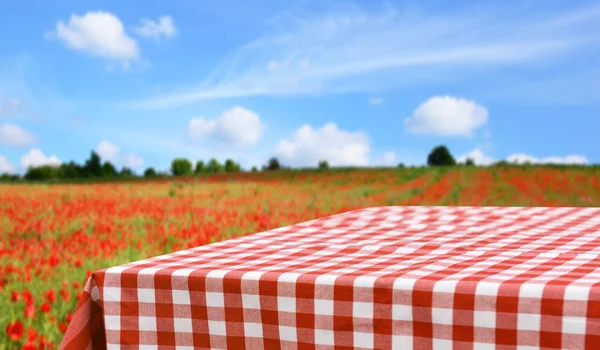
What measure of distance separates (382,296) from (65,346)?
26.4 inches

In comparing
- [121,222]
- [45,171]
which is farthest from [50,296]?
[45,171]

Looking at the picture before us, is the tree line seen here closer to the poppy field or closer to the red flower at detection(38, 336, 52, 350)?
the poppy field

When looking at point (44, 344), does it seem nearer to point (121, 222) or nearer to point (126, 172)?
point (121, 222)

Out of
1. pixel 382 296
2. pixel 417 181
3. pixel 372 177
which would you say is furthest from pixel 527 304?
pixel 372 177

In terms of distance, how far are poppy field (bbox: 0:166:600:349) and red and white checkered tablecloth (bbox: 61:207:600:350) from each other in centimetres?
188

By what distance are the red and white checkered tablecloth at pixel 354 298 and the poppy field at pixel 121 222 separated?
1876 mm

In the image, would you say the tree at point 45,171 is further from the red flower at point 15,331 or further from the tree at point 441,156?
the red flower at point 15,331

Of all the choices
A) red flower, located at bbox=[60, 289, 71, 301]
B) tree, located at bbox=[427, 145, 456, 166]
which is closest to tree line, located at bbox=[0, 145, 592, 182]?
tree, located at bbox=[427, 145, 456, 166]

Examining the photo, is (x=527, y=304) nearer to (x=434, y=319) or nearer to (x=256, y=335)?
(x=434, y=319)

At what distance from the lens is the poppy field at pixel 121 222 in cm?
415

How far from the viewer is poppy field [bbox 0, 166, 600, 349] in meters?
4.15

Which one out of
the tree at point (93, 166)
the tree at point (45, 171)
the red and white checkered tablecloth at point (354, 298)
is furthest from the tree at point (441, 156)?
the red and white checkered tablecloth at point (354, 298)

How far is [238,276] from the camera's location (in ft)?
4.45

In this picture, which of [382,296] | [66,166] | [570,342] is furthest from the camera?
[66,166]
